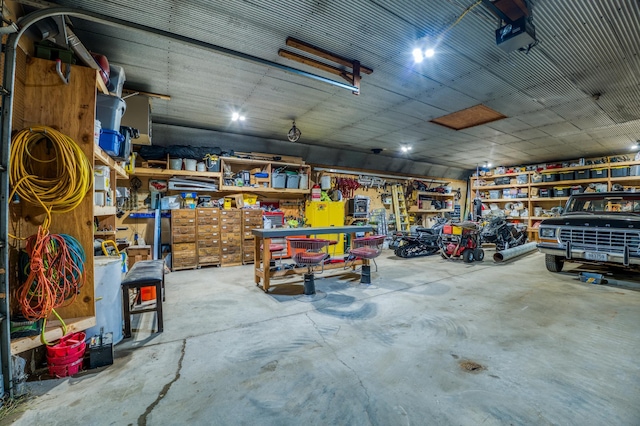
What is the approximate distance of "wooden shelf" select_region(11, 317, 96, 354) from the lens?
1.91m

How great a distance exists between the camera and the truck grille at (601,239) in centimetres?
423

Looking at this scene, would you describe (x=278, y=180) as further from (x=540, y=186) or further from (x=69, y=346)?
(x=540, y=186)

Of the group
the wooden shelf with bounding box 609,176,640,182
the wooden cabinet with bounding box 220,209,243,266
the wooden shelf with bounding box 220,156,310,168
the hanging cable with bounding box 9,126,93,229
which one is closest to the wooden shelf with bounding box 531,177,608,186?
the wooden shelf with bounding box 609,176,640,182

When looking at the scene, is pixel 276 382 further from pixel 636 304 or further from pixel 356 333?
pixel 636 304

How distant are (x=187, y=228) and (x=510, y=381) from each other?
589 cm

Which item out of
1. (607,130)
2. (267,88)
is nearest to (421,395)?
(267,88)

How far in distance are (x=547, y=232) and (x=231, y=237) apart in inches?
254

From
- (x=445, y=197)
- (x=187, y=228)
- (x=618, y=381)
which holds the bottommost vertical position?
(x=618, y=381)

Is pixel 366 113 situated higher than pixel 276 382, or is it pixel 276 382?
pixel 366 113

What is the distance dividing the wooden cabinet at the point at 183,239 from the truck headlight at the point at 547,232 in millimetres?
7022

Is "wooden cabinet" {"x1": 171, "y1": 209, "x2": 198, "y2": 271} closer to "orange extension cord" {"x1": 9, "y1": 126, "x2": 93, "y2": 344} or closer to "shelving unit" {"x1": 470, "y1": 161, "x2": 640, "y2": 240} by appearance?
"orange extension cord" {"x1": 9, "y1": 126, "x2": 93, "y2": 344}

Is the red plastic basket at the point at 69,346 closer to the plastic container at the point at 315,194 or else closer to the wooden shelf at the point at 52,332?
the wooden shelf at the point at 52,332

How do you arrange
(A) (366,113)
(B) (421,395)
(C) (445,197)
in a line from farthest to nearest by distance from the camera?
1. (C) (445,197)
2. (A) (366,113)
3. (B) (421,395)

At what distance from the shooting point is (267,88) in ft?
14.0
